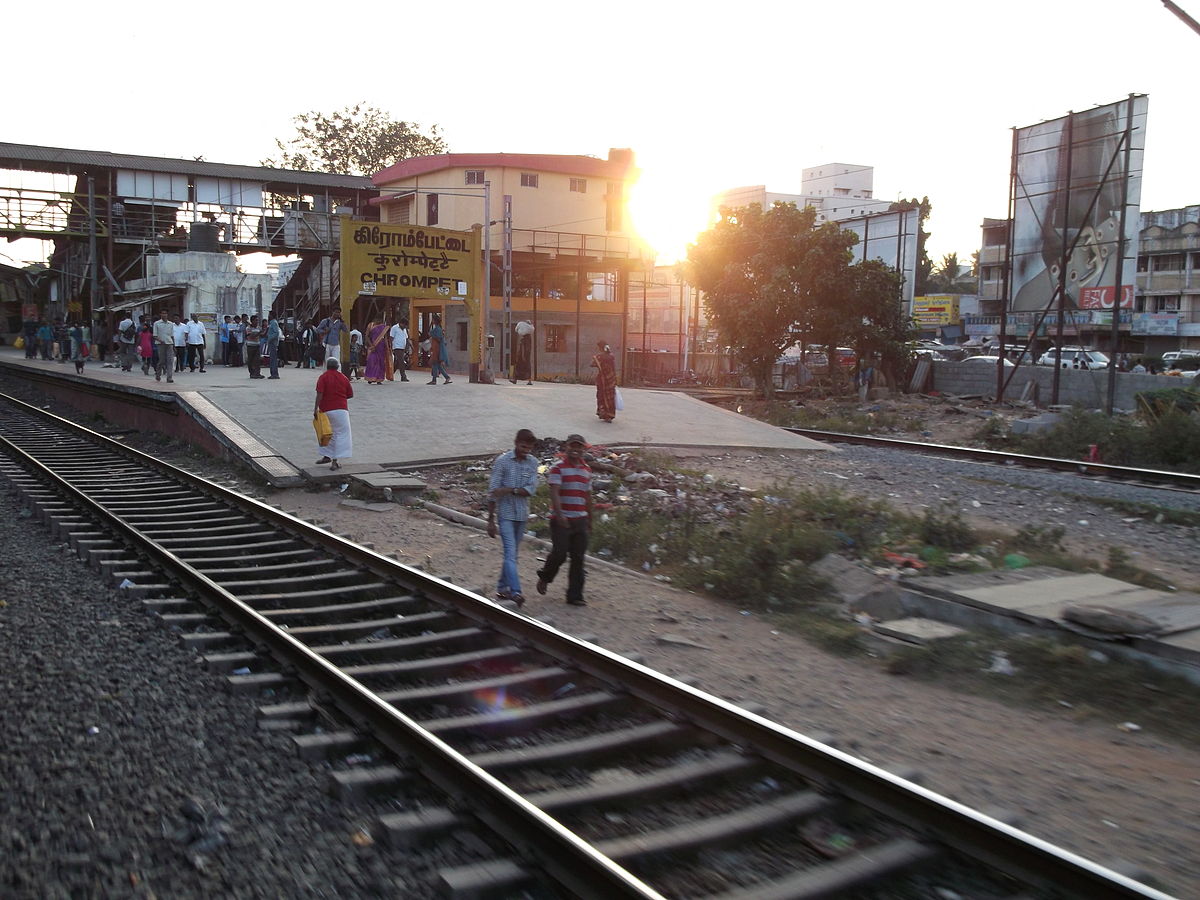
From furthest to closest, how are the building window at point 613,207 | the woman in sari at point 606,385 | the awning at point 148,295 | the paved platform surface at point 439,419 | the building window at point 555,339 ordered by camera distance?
the building window at point 613,207 → the building window at point 555,339 → the awning at point 148,295 → the woman in sari at point 606,385 → the paved platform surface at point 439,419

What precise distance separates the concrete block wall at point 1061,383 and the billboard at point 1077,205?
80.7 inches

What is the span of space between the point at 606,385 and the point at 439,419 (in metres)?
3.27

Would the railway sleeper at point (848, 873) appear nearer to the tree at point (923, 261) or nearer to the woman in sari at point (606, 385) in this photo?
the woman in sari at point (606, 385)

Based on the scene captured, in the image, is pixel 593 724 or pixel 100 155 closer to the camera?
pixel 593 724

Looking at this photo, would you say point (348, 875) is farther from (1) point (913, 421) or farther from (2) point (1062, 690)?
(1) point (913, 421)

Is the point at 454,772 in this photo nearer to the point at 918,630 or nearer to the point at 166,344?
the point at 918,630

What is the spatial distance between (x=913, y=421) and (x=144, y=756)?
21.2 m

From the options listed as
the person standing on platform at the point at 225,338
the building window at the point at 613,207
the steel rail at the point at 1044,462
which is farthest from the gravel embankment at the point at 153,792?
the building window at the point at 613,207

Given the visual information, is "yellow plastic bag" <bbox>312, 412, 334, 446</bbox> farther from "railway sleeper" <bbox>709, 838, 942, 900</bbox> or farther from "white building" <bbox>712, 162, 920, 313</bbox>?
"white building" <bbox>712, 162, 920, 313</bbox>

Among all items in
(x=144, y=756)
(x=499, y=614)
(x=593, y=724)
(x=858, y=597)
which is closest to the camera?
(x=144, y=756)

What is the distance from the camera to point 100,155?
4319 cm

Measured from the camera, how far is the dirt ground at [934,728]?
4.46 meters

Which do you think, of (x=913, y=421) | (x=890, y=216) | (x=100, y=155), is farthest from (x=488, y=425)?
(x=890, y=216)

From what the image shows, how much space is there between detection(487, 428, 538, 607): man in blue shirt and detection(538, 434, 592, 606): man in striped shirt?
0.22 m
